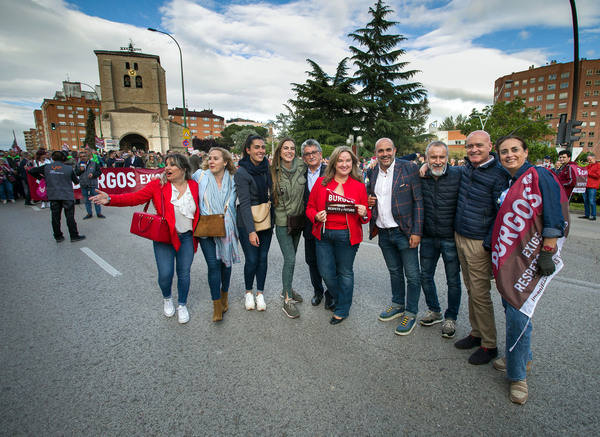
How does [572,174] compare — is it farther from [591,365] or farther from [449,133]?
[449,133]

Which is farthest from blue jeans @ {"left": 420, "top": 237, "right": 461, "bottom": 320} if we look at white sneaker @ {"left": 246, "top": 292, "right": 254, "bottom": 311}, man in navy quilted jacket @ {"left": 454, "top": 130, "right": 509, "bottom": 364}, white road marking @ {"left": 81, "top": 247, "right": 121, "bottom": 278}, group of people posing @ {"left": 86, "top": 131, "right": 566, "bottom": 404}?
white road marking @ {"left": 81, "top": 247, "right": 121, "bottom": 278}

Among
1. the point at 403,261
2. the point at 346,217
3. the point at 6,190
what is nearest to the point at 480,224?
the point at 403,261

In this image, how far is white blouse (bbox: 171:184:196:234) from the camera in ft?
11.0

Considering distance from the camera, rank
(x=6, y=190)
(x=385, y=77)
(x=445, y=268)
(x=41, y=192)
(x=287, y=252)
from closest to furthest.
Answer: (x=445, y=268) < (x=287, y=252) < (x=41, y=192) < (x=6, y=190) < (x=385, y=77)

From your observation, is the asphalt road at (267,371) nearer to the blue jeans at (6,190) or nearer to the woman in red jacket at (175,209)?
the woman in red jacket at (175,209)

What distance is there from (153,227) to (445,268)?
3035mm

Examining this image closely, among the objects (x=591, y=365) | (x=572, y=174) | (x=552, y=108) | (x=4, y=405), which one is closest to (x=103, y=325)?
(x=4, y=405)

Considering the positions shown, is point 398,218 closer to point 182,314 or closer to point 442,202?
point 442,202

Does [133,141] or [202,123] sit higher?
[202,123]

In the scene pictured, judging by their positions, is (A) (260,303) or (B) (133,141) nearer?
(A) (260,303)

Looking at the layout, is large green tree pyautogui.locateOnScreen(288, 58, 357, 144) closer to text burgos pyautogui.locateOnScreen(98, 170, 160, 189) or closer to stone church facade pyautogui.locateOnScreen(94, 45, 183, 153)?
text burgos pyautogui.locateOnScreen(98, 170, 160, 189)

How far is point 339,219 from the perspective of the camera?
3242 mm

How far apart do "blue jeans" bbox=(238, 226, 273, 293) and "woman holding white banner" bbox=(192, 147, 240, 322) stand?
0.41ft

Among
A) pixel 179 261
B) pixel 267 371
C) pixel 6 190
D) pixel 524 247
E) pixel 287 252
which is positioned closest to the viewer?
pixel 524 247
